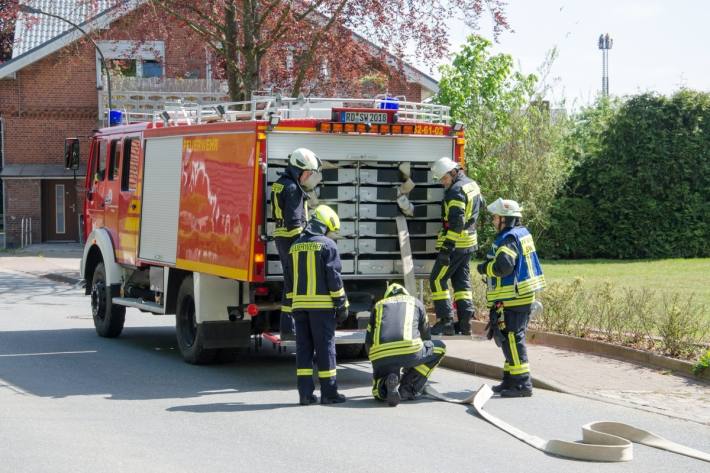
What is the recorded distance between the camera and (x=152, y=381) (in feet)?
36.7

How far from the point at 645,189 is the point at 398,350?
63.4 ft

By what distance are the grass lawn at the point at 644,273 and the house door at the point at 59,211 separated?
1882 cm

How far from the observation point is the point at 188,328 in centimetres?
1251

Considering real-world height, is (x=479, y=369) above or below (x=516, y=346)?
below

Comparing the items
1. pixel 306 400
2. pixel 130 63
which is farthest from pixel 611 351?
pixel 130 63

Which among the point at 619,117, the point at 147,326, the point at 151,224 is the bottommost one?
the point at 147,326

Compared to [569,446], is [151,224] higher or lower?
higher

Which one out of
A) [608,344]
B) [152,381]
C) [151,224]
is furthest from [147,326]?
[608,344]

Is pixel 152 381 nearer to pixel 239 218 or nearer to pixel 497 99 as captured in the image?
pixel 239 218

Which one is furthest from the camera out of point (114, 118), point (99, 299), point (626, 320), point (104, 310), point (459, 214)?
point (114, 118)

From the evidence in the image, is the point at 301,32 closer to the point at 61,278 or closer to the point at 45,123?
the point at 61,278

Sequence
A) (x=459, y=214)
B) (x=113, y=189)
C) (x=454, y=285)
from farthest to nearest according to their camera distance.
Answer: (x=113, y=189), (x=454, y=285), (x=459, y=214)

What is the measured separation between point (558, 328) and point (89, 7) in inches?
561

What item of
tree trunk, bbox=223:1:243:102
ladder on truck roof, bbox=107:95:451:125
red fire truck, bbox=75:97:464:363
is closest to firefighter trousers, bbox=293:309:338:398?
red fire truck, bbox=75:97:464:363
